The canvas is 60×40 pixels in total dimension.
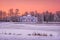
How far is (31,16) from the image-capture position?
1929mm

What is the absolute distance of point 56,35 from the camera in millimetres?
1870

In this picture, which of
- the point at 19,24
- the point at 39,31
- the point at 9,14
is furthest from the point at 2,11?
the point at 39,31

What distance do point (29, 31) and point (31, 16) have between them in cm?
20

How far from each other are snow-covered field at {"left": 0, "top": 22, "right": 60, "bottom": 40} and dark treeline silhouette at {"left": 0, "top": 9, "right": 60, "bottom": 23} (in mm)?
67

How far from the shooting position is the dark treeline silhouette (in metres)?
1.93

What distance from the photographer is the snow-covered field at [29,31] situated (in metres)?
1.89

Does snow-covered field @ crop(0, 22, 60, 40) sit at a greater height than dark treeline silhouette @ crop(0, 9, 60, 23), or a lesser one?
lesser

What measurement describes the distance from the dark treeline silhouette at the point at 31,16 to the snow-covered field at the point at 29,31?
0.07 metres

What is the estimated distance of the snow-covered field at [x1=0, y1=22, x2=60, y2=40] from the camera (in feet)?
6.19

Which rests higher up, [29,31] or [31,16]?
[31,16]

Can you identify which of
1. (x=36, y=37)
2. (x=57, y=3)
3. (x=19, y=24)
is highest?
(x=57, y=3)

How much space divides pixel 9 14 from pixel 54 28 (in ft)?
2.06

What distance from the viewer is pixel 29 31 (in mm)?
1920

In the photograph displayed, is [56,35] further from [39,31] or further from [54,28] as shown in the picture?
[39,31]
